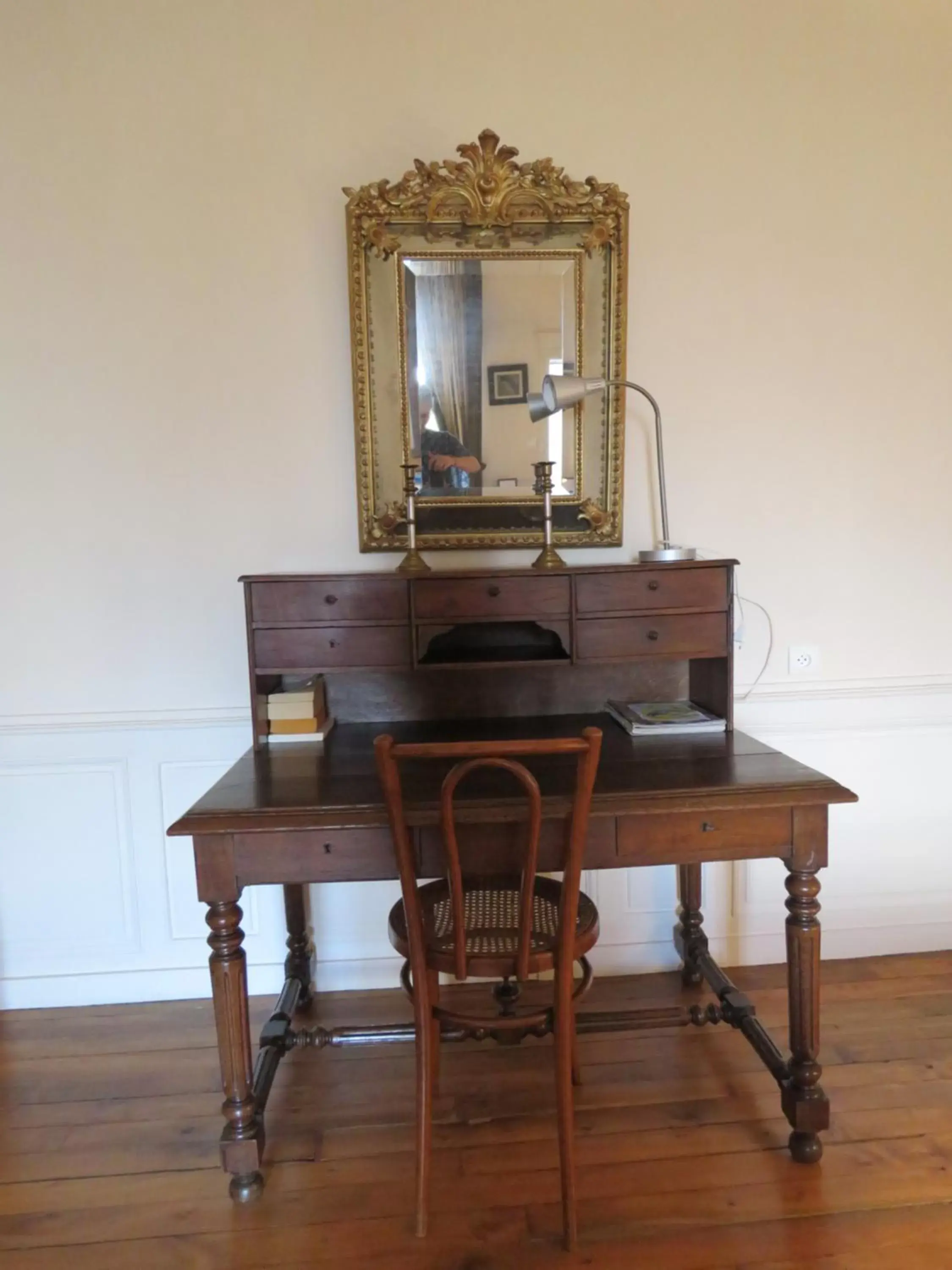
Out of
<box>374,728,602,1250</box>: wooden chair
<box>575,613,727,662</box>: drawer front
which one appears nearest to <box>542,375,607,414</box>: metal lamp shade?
<box>575,613,727,662</box>: drawer front

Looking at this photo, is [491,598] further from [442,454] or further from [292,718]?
[292,718]

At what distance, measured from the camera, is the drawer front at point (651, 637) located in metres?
1.93

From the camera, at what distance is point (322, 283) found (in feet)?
6.77

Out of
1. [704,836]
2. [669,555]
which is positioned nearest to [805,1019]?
[704,836]

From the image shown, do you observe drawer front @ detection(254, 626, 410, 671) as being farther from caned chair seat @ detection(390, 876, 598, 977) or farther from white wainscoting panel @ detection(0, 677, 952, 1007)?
caned chair seat @ detection(390, 876, 598, 977)

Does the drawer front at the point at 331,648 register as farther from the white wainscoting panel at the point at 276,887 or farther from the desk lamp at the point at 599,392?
the desk lamp at the point at 599,392

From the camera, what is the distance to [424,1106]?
1442mm

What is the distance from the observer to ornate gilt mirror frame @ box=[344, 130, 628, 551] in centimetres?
200

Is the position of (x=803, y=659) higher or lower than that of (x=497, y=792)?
higher

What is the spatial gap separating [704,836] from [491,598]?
0.73 meters

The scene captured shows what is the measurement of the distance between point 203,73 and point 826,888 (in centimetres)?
283

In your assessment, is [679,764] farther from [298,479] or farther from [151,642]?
[151,642]

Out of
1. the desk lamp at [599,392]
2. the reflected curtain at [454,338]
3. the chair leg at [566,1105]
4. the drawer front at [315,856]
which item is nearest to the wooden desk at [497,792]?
the drawer front at [315,856]

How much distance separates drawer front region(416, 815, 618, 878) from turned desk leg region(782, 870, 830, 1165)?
1.32 feet
